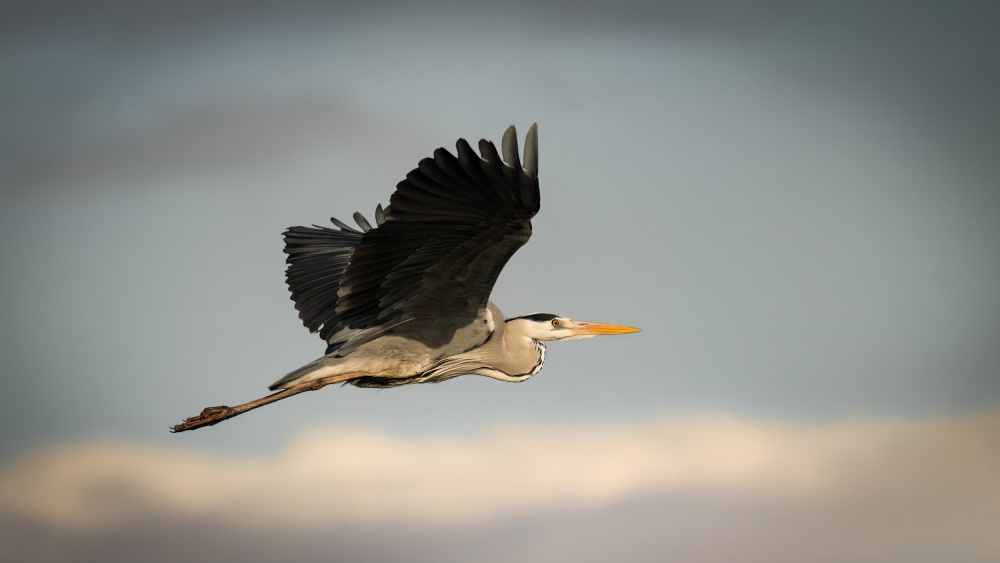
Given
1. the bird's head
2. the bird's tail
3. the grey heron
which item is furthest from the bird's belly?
the bird's head

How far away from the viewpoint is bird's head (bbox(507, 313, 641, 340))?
8.15 metres

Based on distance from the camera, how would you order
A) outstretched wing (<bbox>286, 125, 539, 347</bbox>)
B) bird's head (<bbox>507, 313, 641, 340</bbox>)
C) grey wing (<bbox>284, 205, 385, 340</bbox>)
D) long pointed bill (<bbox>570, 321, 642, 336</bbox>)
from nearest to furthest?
1. outstretched wing (<bbox>286, 125, 539, 347</bbox>)
2. bird's head (<bbox>507, 313, 641, 340</bbox>)
3. long pointed bill (<bbox>570, 321, 642, 336</bbox>)
4. grey wing (<bbox>284, 205, 385, 340</bbox>)

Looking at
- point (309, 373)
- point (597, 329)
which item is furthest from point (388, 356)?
point (597, 329)

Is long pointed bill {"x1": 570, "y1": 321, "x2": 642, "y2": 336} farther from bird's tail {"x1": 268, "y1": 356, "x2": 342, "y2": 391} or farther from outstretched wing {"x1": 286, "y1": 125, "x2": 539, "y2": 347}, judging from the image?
bird's tail {"x1": 268, "y1": 356, "x2": 342, "y2": 391}

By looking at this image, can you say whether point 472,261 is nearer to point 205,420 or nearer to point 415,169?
point 415,169

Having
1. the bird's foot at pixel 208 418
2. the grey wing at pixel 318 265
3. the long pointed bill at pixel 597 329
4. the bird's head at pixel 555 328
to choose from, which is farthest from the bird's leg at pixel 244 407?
the long pointed bill at pixel 597 329

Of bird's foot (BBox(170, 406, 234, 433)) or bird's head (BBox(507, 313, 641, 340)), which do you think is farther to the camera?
bird's head (BBox(507, 313, 641, 340))

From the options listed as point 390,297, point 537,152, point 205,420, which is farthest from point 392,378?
point 537,152

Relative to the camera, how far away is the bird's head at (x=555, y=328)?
26.7ft

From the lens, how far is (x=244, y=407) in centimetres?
741

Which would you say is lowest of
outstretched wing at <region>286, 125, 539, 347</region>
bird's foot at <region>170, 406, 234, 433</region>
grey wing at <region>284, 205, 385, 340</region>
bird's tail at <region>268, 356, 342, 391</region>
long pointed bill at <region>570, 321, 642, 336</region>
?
bird's foot at <region>170, 406, 234, 433</region>

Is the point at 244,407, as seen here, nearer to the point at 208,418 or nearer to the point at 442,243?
the point at 208,418

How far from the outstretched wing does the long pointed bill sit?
1462 millimetres

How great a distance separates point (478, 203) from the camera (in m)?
5.99
